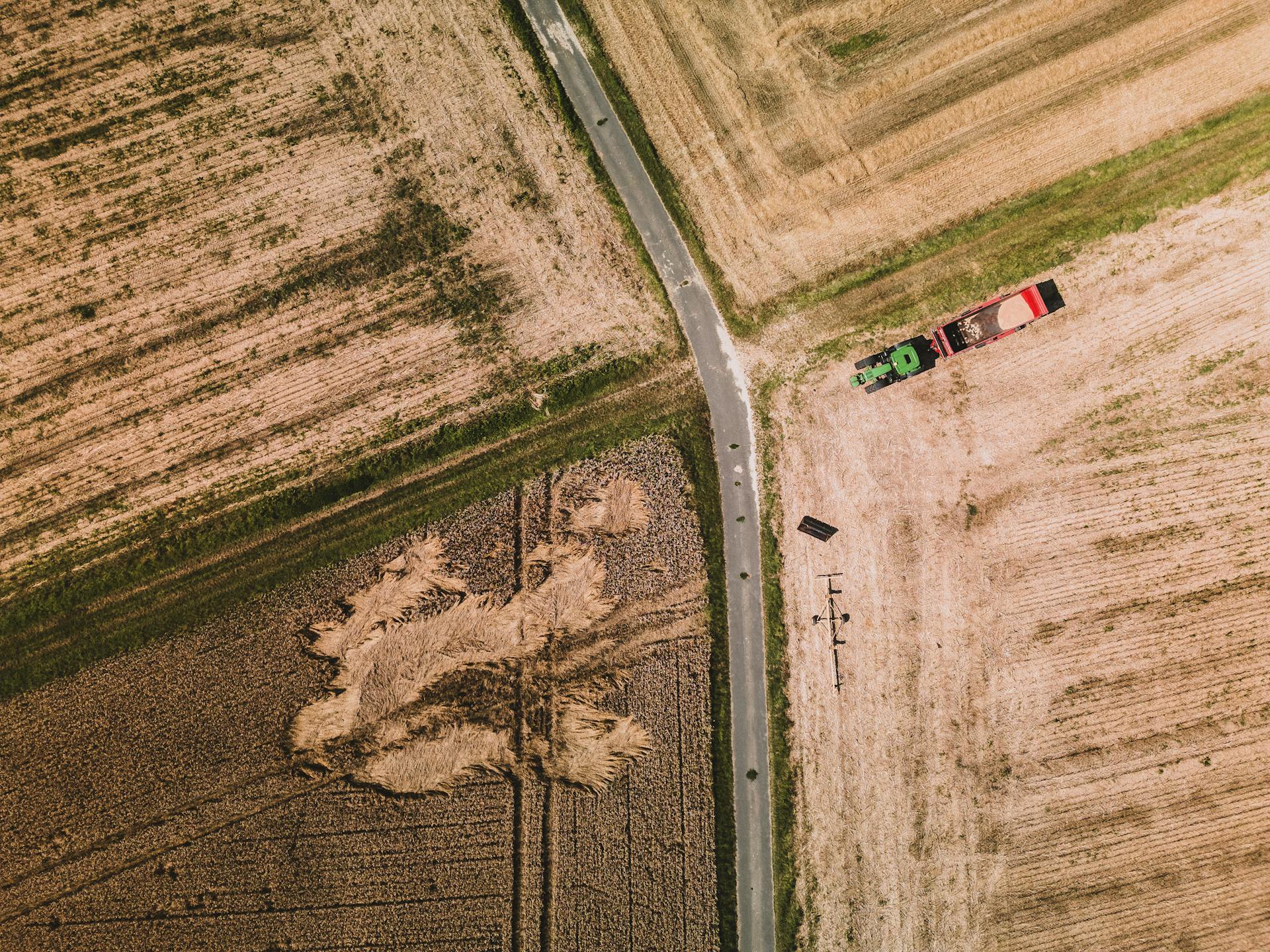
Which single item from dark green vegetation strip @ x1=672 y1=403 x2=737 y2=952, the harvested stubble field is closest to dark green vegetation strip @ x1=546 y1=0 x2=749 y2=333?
dark green vegetation strip @ x1=672 y1=403 x2=737 y2=952

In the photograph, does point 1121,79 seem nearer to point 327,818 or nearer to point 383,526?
point 383,526

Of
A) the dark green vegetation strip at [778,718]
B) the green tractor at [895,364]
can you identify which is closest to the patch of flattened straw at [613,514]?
the dark green vegetation strip at [778,718]

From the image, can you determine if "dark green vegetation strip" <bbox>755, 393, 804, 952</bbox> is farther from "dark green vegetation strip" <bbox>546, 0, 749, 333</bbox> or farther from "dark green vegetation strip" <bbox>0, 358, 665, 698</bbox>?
"dark green vegetation strip" <bbox>0, 358, 665, 698</bbox>

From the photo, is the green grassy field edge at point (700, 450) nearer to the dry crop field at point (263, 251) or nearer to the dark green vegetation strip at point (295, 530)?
the dry crop field at point (263, 251)

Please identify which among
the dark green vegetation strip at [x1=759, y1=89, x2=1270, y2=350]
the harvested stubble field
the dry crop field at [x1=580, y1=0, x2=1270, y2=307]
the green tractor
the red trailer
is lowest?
the harvested stubble field

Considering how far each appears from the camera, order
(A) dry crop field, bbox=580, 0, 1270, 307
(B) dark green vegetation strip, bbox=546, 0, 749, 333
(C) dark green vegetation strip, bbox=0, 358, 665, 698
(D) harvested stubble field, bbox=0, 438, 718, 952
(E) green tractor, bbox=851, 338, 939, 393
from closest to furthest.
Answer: (D) harvested stubble field, bbox=0, 438, 718, 952 < (E) green tractor, bbox=851, 338, 939, 393 < (C) dark green vegetation strip, bbox=0, 358, 665, 698 < (A) dry crop field, bbox=580, 0, 1270, 307 < (B) dark green vegetation strip, bbox=546, 0, 749, 333

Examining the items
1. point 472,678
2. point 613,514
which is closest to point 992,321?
point 613,514
